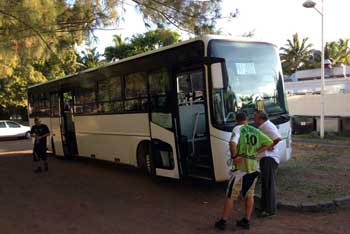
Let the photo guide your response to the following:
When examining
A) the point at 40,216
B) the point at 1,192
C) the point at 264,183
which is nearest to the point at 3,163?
the point at 1,192

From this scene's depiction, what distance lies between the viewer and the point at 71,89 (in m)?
14.9

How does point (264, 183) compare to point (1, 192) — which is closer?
point (264, 183)

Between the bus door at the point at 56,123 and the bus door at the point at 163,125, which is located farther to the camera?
the bus door at the point at 56,123

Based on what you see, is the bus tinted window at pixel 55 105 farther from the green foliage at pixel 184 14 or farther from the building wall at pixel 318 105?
the building wall at pixel 318 105

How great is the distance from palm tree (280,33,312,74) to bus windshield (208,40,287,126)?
5266cm

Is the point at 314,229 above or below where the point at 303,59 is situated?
below

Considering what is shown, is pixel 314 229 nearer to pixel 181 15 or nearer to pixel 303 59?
pixel 181 15

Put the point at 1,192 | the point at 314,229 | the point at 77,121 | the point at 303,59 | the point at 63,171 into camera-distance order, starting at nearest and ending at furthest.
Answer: the point at 314,229
the point at 1,192
the point at 63,171
the point at 77,121
the point at 303,59

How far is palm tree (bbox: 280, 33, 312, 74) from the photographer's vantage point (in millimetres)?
59969

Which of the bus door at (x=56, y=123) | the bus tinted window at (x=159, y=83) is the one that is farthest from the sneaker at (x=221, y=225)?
the bus door at (x=56, y=123)

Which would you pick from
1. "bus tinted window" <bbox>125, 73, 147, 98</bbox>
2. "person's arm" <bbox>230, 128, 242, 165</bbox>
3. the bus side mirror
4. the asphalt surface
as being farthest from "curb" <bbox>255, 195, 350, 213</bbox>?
"bus tinted window" <bbox>125, 73, 147, 98</bbox>

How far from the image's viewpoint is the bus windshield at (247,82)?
8508 mm

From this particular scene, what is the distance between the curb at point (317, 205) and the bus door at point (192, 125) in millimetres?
1842

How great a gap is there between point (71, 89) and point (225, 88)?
25.8 ft
